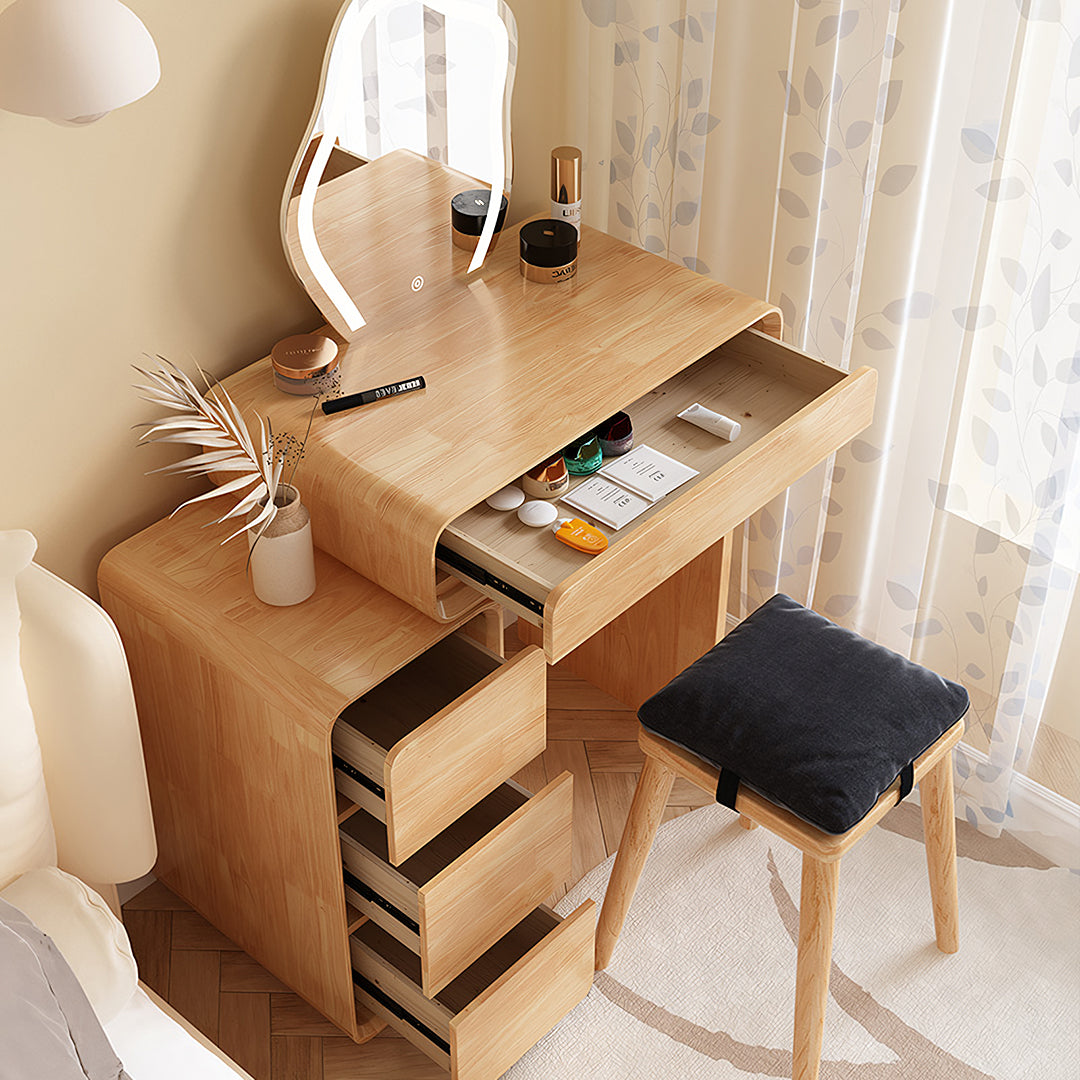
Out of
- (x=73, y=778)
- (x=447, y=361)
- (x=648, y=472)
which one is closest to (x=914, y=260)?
(x=648, y=472)

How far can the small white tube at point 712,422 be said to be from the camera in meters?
1.73

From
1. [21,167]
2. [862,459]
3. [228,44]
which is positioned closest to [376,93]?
[228,44]

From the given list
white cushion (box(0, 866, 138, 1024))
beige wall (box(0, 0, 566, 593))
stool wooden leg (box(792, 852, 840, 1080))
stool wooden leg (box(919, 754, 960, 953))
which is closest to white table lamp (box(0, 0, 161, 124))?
beige wall (box(0, 0, 566, 593))

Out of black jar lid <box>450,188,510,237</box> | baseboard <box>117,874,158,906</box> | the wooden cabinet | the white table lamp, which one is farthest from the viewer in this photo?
baseboard <box>117,874,158,906</box>

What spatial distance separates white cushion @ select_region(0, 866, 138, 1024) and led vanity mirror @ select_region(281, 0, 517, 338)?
30.2 inches

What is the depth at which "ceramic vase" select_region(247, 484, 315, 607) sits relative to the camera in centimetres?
153

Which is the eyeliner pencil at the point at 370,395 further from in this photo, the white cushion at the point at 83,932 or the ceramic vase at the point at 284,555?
the white cushion at the point at 83,932

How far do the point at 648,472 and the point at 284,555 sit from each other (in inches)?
18.0

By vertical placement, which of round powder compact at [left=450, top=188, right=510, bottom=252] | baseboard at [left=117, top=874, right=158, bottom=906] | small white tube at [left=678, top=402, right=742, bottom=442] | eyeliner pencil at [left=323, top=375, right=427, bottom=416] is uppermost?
round powder compact at [left=450, top=188, right=510, bottom=252]

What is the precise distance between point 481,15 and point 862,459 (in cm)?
87

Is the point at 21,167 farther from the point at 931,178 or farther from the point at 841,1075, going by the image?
the point at 841,1075

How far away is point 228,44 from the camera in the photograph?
1582 millimetres

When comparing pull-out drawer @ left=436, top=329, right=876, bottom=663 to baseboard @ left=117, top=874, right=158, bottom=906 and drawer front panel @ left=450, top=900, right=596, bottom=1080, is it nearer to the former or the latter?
drawer front panel @ left=450, top=900, right=596, bottom=1080

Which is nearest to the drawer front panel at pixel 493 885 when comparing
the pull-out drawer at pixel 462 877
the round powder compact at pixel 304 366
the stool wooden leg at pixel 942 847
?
the pull-out drawer at pixel 462 877
